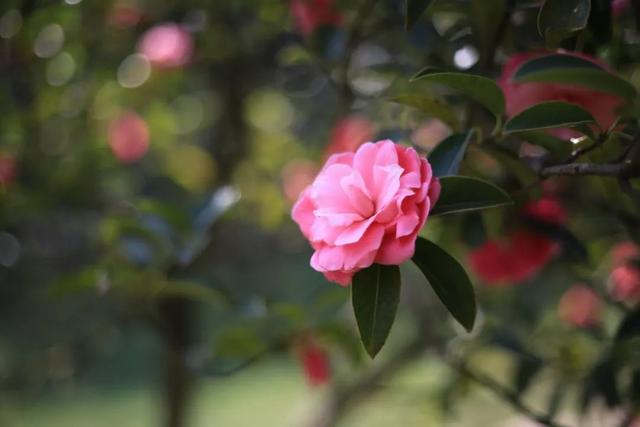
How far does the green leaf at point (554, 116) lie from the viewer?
0.59 metres

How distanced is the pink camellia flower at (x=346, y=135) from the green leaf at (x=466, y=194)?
2.25 ft

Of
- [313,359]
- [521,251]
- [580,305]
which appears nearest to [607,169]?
[521,251]

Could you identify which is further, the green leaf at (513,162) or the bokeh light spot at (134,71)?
the bokeh light spot at (134,71)

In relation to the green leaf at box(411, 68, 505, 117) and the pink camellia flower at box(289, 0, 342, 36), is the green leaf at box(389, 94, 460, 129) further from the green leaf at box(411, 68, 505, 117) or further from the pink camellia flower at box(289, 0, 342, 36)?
Result: the pink camellia flower at box(289, 0, 342, 36)

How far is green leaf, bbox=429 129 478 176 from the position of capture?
2.06 feet

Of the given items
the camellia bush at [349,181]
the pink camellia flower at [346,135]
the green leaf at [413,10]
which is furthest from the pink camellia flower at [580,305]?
the green leaf at [413,10]

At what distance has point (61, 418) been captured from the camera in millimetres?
2854

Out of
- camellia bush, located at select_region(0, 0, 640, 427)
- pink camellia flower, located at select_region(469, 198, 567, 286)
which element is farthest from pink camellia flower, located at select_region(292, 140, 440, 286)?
pink camellia flower, located at select_region(469, 198, 567, 286)

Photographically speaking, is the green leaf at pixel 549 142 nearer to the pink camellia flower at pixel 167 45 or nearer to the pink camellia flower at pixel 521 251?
the pink camellia flower at pixel 521 251

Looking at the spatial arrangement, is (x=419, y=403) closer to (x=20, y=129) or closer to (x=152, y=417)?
(x=20, y=129)

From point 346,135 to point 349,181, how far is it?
78 centimetres

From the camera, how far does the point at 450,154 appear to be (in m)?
0.64

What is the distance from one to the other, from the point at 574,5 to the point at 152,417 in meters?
2.47

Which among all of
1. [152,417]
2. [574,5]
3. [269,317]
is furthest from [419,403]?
[152,417]
